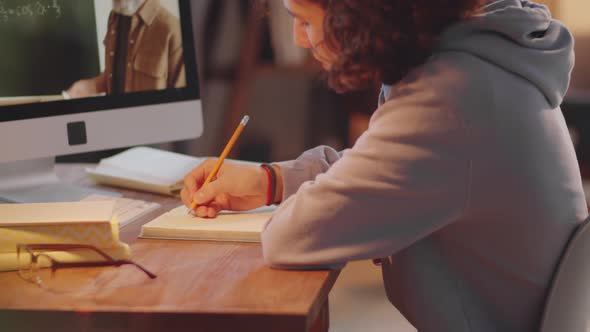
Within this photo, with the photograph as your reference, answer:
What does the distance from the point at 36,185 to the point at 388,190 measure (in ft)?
2.67

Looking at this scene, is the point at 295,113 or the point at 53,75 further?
the point at 295,113

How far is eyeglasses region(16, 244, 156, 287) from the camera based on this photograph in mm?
974

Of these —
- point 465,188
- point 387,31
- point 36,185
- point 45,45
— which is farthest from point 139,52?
point 465,188

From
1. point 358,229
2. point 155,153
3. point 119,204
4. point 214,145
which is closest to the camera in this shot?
point 358,229

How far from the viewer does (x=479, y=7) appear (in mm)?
956

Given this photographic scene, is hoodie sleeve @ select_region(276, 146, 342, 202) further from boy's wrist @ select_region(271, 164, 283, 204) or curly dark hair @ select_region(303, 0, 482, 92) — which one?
curly dark hair @ select_region(303, 0, 482, 92)

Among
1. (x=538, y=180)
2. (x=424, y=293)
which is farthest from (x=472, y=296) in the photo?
(x=538, y=180)

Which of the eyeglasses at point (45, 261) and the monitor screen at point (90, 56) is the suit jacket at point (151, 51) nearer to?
the monitor screen at point (90, 56)

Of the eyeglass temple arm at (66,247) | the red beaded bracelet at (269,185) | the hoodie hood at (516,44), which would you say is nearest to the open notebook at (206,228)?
the red beaded bracelet at (269,185)

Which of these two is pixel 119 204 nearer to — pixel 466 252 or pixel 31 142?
pixel 31 142

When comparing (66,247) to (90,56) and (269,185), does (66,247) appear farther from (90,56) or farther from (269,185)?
(90,56)

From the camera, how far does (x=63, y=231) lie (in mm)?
965

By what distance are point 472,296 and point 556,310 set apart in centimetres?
10

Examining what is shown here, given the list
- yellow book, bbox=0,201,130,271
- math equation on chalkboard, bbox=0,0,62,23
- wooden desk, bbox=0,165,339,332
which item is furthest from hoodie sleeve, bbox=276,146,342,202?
math equation on chalkboard, bbox=0,0,62,23
